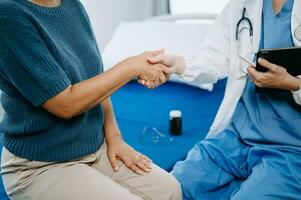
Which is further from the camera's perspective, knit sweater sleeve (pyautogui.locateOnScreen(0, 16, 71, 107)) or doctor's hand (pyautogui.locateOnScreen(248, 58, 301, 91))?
doctor's hand (pyautogui.locateOnScreen(248, 58, 301, 91))

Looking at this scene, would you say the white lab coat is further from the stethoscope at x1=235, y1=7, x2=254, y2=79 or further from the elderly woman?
the elderly woman

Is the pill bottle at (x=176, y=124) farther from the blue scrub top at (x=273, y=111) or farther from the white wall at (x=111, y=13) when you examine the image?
the white wall at (x=111, y=13)

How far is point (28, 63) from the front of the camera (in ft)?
3.26

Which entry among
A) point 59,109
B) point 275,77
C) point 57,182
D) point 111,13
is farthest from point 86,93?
point 111,13

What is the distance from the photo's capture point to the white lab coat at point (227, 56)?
150 cm

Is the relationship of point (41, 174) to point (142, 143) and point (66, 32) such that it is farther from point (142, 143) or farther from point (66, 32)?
point (142, 143)

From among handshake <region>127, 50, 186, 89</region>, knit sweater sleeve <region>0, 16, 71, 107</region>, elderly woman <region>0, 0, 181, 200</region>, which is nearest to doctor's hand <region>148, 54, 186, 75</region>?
handshake <region>127, 50, 186, 89</region>

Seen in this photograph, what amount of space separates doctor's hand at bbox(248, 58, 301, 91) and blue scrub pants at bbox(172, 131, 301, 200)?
0.24 m

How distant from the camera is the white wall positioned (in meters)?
2.88

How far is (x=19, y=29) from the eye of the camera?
0.99m

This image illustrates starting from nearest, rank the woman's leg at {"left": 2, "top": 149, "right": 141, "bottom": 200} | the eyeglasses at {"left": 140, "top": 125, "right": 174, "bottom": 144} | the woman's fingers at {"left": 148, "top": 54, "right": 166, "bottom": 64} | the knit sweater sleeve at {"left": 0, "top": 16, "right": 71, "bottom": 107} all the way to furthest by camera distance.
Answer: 1. the knit sweater sleeve at {"left": 0, "top": 16, "right": 71, "bottom": 107}
2. the woman's leg at {"left": 2, "top": 149, "right": 141, "bottom": 200}
3. the woman's fingers at {"left": 148, "top": 54, "right": 166, "bottom": 64}
4. the eyeglasses at {"left": 140, "top": 125, "right": 174, "bottom": 144}

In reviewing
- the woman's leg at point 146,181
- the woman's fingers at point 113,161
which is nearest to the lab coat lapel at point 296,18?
the woman's leg at point 146,181

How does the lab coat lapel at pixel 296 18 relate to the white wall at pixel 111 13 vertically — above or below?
above

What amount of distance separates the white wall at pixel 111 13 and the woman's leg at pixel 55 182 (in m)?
1.88
